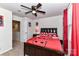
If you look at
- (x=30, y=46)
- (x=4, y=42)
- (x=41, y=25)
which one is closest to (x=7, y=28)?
(x=4, y=42)

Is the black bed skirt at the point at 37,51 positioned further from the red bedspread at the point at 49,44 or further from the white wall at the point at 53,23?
the white wall at the point at 53,23

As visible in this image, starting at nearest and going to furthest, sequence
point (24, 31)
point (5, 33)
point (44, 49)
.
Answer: point (44, 49)
point (5, 33)
point (24, 31)

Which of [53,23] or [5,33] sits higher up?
[53,23]

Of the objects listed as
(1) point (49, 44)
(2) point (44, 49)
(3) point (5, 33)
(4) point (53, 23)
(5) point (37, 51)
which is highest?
(4) point (53, 23)

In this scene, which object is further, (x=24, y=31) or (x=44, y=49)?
(x=24, y=31)

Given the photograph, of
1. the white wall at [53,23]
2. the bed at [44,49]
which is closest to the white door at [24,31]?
the white wall at [53,23]

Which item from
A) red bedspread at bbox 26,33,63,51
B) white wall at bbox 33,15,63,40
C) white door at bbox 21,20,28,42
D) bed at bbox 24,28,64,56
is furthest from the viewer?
white door at bbox 21,20,28,42

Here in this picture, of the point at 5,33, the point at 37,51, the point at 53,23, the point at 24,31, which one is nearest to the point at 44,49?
the point at 37,51

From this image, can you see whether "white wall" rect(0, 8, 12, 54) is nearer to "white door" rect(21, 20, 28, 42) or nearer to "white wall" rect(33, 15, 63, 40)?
"white door" rect(21, 20, 28, 42)

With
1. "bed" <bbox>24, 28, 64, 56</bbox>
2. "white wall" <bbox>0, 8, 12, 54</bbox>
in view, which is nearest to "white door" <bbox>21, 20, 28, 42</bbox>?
"white wall" <bbox>0, 8, 12, 54</bbox>

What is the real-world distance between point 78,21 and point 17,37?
6.21 meters

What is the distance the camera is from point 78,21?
1.87m

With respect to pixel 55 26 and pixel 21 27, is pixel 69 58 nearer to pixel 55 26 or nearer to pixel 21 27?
pixel 55 26

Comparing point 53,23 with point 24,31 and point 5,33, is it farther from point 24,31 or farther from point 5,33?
point 5,33
